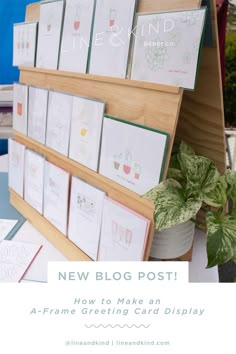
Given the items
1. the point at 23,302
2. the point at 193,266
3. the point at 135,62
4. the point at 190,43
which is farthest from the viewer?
the point at 193,266

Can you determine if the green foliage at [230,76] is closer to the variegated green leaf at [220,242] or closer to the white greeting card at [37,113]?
the white greeting card at [37,113]

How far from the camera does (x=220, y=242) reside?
616 millimetres

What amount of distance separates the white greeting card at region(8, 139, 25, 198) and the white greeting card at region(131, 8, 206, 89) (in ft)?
1.98

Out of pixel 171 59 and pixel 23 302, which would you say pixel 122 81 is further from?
pixel 23 302

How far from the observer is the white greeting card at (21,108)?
3.79 ft

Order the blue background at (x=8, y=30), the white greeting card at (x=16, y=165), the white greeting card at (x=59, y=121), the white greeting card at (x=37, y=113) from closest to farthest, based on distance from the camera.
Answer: the white greeting card at (x=59, y=121) < the white greeting card at (x=37, y=113) < the white greeting card at (x=16, y=165) < the blue background at (x=8, y=30)

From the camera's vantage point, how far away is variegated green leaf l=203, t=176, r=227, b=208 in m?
0.72

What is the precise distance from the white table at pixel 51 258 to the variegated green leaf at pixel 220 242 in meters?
0.28

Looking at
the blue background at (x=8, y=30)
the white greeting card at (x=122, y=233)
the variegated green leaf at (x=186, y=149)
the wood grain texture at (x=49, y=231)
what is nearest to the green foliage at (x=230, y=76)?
the blue background at (x=8, y=30)

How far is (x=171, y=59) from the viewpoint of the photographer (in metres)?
0.68

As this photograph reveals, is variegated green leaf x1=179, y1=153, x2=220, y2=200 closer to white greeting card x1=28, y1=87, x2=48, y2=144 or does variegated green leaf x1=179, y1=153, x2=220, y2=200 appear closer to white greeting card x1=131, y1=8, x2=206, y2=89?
white greeting card x1=131, y1=8, x2=206, y2=89

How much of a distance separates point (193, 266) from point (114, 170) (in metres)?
0.37

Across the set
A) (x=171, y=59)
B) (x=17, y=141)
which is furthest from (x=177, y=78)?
(x=17, y=141)

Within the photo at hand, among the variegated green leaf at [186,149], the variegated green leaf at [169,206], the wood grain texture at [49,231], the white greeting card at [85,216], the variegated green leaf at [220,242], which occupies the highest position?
the variegated green leaf at [186,149]
